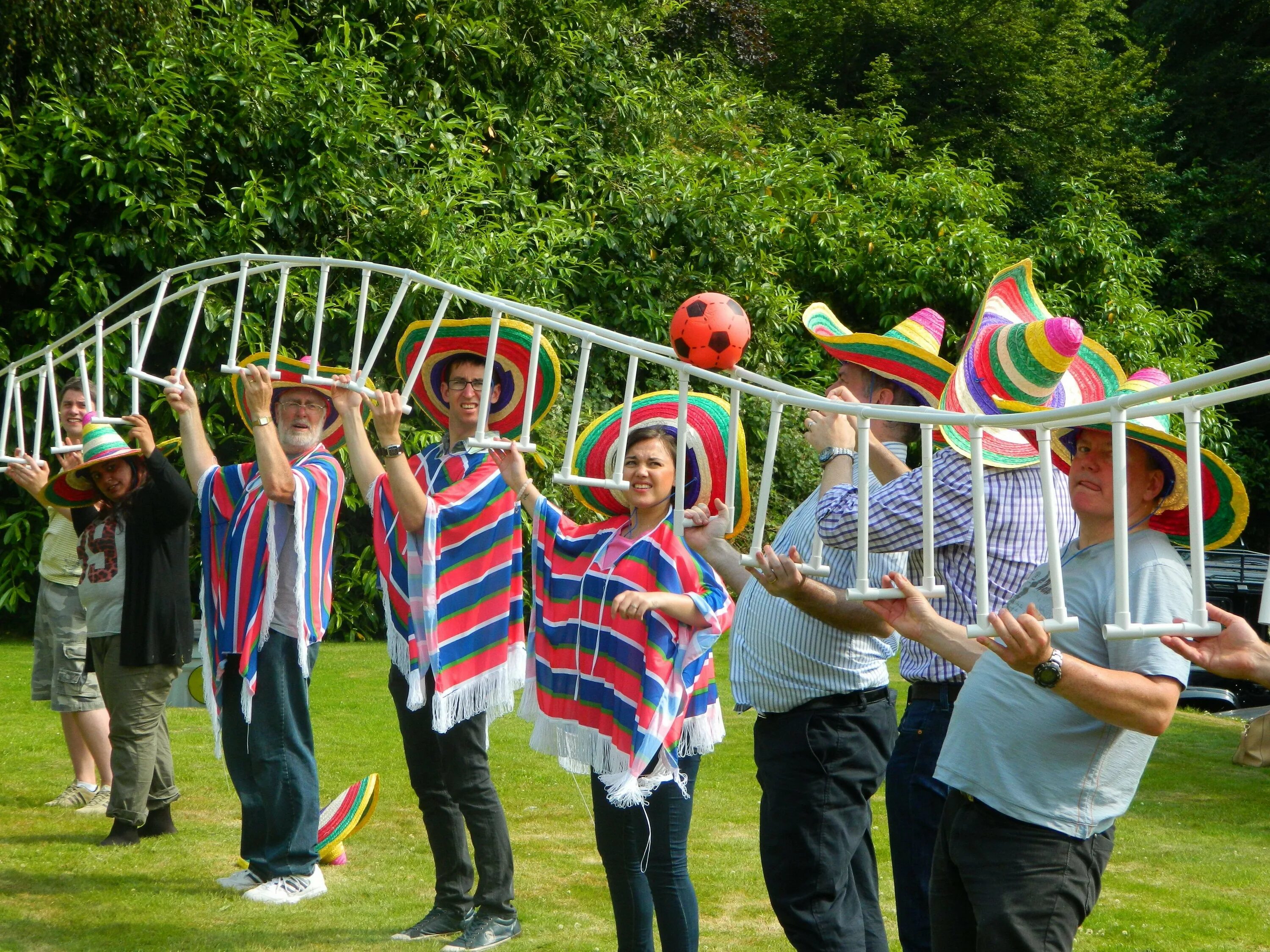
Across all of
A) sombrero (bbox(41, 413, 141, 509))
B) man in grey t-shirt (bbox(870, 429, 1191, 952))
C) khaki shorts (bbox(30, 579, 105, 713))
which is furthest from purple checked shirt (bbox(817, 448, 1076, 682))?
khaki shorts (bbox(30, 579, 105, 713))

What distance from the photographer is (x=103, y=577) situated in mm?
5270

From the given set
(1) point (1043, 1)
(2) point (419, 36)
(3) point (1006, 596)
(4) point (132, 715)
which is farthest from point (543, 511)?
(1) point (1043, 1)

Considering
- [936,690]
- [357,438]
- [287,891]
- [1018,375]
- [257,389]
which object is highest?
[1018,375]

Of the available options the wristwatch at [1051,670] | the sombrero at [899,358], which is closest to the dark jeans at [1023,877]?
the wristwatch at [1051,670]

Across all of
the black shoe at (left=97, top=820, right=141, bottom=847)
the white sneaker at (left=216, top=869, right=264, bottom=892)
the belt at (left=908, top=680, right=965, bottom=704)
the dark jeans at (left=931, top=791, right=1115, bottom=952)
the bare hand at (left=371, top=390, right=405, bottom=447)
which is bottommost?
the black shoe at (left=97, top=820, right=141, bottom=847)

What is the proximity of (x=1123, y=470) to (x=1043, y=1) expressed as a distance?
23927 mm

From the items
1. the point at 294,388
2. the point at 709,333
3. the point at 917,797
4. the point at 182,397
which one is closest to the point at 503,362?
the point at 294,388

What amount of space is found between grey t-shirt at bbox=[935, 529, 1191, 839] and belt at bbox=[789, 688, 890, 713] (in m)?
0.67

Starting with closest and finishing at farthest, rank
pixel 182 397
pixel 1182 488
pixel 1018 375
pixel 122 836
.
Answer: pixel 1182 488, pixel 1018 375, pixel 182 397, pixel 122 836

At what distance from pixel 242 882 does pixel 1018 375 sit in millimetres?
3423

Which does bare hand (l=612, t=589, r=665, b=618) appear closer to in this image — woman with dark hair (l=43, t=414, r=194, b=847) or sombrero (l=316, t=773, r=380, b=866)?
sombrero (l=316, t=773, r=380, b=866)

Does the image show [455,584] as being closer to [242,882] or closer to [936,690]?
[242,882]

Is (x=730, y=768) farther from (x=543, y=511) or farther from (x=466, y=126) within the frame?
(x=466, y=126)

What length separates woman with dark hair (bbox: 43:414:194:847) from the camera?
16.7ft
